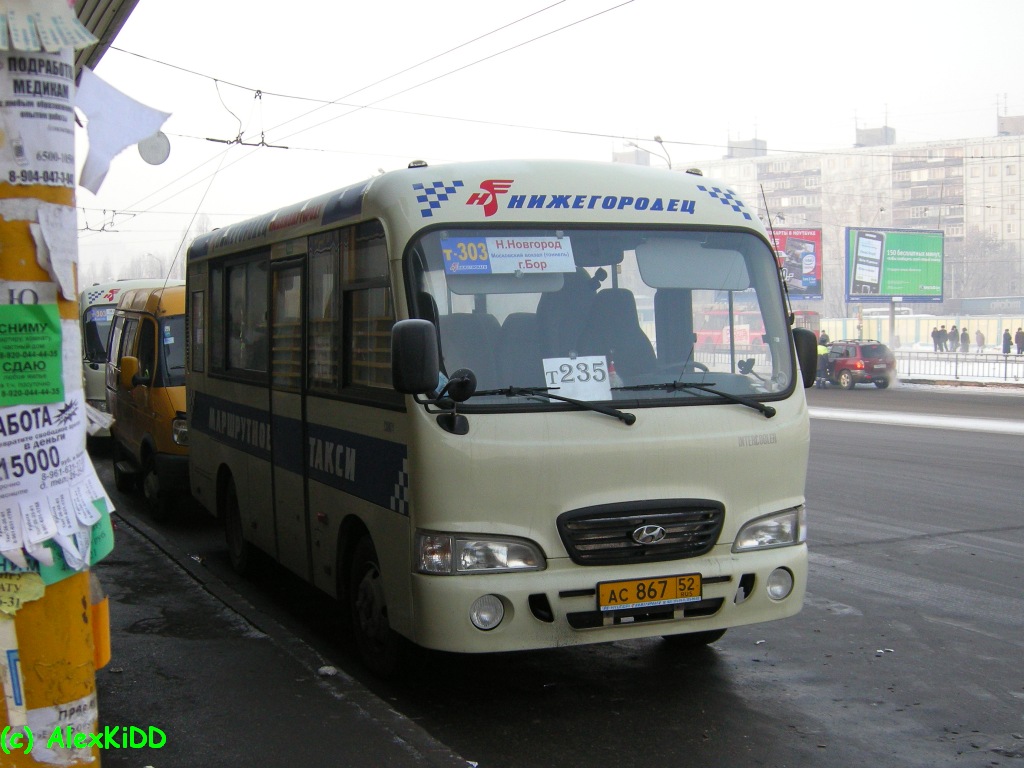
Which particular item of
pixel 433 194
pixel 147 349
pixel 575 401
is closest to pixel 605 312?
pixel 575 401

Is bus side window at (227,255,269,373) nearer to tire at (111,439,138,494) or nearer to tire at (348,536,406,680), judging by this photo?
tire at (348,536,406,680)

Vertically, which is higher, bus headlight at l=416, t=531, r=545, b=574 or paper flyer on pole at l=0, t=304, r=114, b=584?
paper flyer on pole at l=0, t=304, r=114, b=584

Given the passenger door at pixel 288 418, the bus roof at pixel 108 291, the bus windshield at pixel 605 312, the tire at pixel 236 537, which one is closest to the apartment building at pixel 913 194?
the bus roof at pixel 108 291

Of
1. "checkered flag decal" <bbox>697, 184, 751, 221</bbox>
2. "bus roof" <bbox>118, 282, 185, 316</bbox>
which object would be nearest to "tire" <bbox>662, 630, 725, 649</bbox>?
"checkered flag decal" <bbox>697, 184, 751, 221</bbox>

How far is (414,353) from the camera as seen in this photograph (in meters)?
4.83

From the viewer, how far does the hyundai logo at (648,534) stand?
5215 mm

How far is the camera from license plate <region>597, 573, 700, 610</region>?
202 inches

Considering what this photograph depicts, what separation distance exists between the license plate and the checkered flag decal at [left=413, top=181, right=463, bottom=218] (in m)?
1.90

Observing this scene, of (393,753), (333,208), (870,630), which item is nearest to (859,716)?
(870,630)

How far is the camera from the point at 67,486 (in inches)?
109

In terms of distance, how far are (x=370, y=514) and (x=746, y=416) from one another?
6.28 ft

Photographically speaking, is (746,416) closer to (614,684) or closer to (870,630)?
(614,684)

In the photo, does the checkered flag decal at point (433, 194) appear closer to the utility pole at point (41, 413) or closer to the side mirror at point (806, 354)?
the side mirror at point (806, 354)

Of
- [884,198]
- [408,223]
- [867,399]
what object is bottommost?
[867,399]
